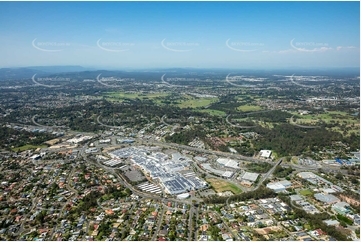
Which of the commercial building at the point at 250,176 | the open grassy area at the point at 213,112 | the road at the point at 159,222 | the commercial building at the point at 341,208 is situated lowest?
the road at the point at 159,222

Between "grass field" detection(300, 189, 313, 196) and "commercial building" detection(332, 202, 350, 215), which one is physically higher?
"commercial building" detection(332, 202, 350, 215)

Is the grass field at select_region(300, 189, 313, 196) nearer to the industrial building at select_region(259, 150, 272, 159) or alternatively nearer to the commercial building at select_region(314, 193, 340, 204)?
the commercial building at select_region(314, 193, 340, 204)

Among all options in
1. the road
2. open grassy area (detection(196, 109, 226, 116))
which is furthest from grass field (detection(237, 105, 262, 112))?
the road

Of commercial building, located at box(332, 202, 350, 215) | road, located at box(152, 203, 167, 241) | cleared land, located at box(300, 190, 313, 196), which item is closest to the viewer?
road, located at box(152, 203, 167, 241)

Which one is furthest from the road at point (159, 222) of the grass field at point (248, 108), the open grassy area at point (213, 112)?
the grass field at point (248, 108)

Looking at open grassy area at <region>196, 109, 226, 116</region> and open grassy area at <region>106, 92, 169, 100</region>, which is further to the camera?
open grassy area at <region>106, 92, 169, 100</region>

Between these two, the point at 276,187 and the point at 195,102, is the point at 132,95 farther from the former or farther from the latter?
the point at 276,187

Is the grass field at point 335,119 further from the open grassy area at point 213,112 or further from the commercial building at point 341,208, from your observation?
the commercial building at point 341,208

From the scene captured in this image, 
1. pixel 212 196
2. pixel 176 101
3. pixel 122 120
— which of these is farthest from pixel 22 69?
pixel 212 196

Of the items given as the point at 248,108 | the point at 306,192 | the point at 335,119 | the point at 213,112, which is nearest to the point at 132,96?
the point at 213,112
